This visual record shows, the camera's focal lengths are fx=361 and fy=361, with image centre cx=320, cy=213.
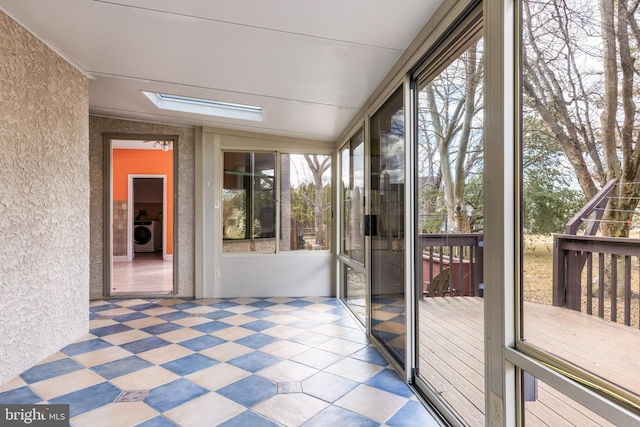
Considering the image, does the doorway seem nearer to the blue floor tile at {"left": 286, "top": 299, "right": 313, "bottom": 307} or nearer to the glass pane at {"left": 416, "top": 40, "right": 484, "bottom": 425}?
the blue floor tile at {"left": 286, "top": 299, "right": 313, "bottom": 307}

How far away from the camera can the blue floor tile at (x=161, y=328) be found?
10.7 feet

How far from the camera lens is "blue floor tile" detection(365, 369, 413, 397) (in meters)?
2.13

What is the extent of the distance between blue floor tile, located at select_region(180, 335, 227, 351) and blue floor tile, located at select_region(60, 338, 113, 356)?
618 millimetres

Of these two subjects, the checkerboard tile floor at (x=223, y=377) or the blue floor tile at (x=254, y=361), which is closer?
the checkerboard tile floor at (x=223, y=377)

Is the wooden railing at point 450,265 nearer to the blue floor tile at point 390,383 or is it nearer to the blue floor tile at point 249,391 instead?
the blue floor tile at point 390,383

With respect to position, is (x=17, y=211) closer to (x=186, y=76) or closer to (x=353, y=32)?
(x=186, y=76)

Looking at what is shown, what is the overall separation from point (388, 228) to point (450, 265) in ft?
3.59

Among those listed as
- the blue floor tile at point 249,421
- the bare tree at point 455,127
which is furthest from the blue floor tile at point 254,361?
the bare tree at point 455,127

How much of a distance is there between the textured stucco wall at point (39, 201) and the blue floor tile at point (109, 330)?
151 millimetres

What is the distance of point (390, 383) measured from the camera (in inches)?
88.2

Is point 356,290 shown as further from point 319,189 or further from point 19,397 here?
point 19,397

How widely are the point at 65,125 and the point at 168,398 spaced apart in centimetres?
220

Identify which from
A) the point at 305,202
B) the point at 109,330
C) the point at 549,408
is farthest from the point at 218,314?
the point at 549,408

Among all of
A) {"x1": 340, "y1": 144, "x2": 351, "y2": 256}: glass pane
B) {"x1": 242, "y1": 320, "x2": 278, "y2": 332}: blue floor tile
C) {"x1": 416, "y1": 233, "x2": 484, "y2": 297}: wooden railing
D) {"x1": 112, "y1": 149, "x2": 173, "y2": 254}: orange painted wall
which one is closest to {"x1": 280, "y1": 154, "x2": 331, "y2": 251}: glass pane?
{"x1": 340, "y1": 144, "x2": 351, "y2": 256}: glass pane
